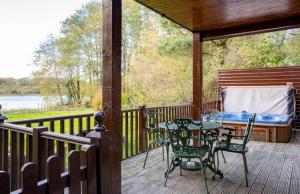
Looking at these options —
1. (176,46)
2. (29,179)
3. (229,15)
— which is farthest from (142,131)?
(176,46)

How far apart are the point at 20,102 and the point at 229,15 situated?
11.0 meters

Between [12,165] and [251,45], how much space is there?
478 inches

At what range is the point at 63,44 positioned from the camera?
1410 cm

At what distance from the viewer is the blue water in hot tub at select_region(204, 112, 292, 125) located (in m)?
6.31

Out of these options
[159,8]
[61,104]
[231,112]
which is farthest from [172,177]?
[61,104]

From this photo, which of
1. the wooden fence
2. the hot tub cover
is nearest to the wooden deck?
the wooden fence

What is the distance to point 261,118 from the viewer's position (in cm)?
738

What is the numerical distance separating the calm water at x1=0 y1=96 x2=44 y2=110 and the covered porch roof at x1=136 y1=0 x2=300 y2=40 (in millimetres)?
9617

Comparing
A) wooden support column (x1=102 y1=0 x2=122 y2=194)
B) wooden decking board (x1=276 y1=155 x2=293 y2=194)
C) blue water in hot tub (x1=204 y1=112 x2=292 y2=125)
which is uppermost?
wooden support column (x1=102 y1=0 x2=122 y2=194)

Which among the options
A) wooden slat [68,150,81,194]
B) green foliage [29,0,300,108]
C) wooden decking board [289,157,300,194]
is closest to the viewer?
wooden slat [68,150,81,194]

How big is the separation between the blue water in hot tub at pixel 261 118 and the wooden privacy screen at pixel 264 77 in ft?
4.14

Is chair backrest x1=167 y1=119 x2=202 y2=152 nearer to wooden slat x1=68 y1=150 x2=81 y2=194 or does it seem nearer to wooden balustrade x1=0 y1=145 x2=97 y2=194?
wooden balustrade x1=0 y1=145 x2=97 y2=194

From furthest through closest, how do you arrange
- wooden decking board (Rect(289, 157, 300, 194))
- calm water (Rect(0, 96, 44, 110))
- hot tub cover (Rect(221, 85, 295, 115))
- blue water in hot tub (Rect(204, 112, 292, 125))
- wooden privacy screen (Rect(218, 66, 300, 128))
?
1. calm water (Rect(0, 96, 44, 110))
2. wooden privacy screen (Rect(218, 66, 300, 128))
3. hot tub cover (Rect(221, 85, 295, 115))
4. blue water in hot tub (Rect(204, 112, 292, 125))
5. wooden decking board (Rect(289, 157, 300, 194))

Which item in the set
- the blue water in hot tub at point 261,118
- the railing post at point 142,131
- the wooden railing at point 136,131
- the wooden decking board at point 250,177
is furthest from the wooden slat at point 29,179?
the blue water in hot tub at point 261,118
